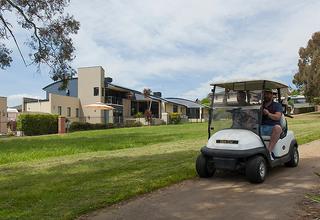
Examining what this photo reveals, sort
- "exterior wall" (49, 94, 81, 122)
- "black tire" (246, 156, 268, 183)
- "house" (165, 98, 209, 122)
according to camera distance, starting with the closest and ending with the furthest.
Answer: "black tire" (246, 156, 268, 183)
"exterior wall" (49, 94, 81, 122)
"house" (165, 98, 209, 122)

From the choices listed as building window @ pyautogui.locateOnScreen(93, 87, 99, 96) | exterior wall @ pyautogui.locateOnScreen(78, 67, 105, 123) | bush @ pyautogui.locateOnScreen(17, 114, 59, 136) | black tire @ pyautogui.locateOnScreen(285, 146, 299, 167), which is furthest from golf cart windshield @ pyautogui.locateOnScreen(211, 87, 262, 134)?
building window @ pyautogui.locateOnScreen(93, 87, 99, 96)

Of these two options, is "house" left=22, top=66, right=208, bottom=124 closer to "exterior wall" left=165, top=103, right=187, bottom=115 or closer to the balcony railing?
the balcony railing

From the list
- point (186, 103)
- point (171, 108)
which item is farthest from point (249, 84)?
point (186, 103)

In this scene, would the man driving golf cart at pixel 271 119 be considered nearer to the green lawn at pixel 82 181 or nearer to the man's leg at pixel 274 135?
the man's leg at pixel 274 135

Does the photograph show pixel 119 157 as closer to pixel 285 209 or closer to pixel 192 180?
pixel 192 180

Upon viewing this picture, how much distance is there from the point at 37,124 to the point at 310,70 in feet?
106

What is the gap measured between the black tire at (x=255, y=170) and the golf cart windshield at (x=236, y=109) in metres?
0.70

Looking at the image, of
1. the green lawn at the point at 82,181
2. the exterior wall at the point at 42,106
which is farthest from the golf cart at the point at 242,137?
the exterior wall at the point at 42,106

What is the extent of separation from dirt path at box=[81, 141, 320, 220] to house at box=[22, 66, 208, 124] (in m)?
40.2

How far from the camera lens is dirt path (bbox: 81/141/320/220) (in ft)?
21.2

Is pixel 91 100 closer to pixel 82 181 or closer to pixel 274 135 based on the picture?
pixel 82 181

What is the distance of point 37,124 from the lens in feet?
118

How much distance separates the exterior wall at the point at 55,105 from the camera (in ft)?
155

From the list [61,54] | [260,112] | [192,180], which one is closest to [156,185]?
[192,180]
